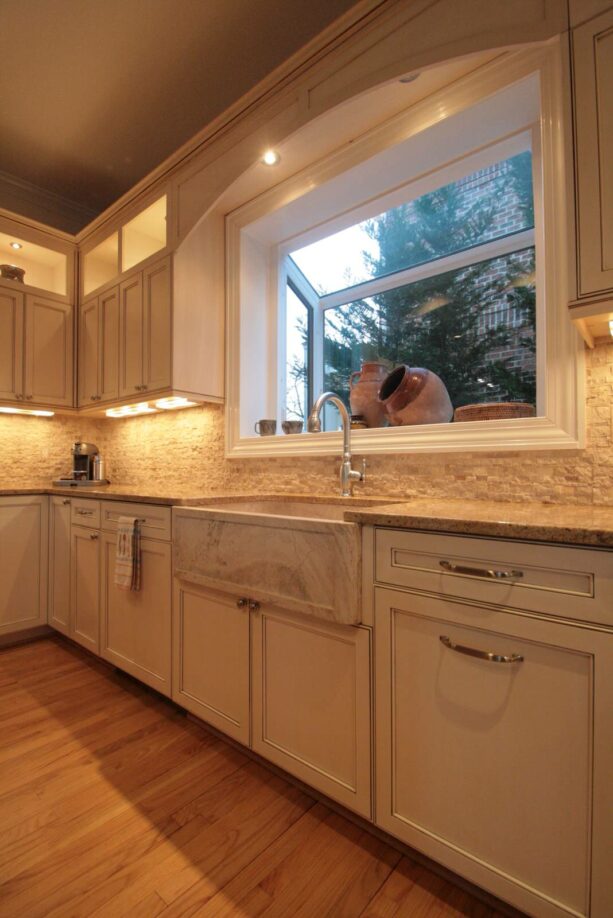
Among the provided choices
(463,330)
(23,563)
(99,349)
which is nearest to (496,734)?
(463,330)

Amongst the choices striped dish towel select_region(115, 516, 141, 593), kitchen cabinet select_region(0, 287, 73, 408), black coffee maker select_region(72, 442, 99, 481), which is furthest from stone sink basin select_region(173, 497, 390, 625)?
kitchen cabinet select_region(0, 287, 73, 408)

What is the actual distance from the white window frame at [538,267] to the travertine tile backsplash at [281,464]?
0.05m

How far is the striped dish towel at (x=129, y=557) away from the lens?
201 cm

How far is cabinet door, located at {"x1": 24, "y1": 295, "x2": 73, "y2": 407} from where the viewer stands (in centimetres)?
297

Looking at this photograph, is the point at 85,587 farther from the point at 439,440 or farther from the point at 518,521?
the point at 518,521

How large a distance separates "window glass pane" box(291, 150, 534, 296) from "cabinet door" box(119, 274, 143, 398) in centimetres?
96

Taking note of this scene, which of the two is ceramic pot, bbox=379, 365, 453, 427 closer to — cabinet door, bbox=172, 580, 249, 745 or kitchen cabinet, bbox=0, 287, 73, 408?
cabinet door, bbox=172, 580, 249, 745

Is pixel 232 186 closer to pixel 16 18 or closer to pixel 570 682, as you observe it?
pixel 16 18

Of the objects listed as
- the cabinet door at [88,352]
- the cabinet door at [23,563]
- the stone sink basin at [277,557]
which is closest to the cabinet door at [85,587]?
the cabinet door at [23,563]

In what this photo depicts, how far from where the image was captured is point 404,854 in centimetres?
123

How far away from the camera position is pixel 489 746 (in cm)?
100

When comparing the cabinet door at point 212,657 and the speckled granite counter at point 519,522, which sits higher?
the speckled granite counter at point 519,522

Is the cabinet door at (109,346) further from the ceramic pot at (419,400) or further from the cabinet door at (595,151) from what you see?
the cabinet door at (595,151)

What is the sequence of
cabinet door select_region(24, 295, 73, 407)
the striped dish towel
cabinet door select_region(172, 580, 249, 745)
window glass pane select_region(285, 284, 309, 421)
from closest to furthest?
cabinet door select_region(172, 580, 249, 745)
the striped dish towel
window glass pane select_region(285, 284, 309, 421)
cabinet door select_region(24, 295, 73, 407)
